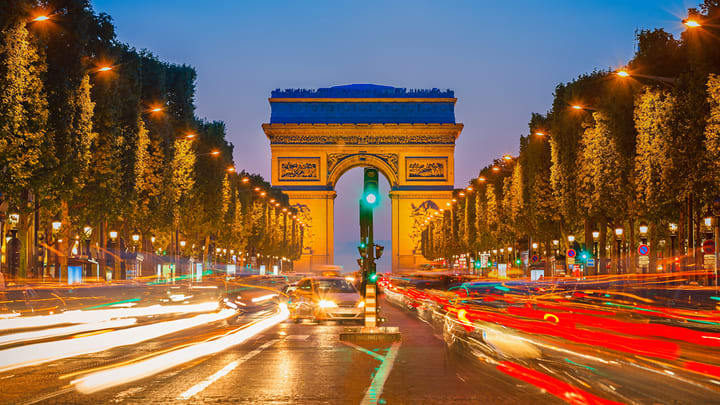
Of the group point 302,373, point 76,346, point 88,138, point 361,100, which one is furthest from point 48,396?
point 361,100

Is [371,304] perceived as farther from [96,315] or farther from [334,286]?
[96,315]

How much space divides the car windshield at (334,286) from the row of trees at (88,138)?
11.3 meters

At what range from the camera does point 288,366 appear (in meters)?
14.8

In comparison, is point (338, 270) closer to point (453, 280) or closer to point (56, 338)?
point (453, 280)

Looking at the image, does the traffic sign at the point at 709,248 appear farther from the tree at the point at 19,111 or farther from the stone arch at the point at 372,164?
the stone arch at the point at 372,164

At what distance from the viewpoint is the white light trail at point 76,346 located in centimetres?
1576

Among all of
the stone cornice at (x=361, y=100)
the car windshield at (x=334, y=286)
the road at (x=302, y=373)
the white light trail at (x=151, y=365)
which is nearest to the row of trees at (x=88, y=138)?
the car windshield at (x=334, y=286)

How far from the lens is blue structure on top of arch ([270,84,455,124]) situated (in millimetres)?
117875

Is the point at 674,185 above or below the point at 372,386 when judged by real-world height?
above

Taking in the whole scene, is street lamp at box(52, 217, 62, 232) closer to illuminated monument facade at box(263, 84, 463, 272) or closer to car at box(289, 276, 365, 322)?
car at box(289, 276, 365, 322)

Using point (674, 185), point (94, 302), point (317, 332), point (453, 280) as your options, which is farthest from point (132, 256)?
point (317, 332)

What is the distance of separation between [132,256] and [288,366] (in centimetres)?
5370

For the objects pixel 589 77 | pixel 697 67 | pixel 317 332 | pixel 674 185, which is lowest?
pixel 317 332

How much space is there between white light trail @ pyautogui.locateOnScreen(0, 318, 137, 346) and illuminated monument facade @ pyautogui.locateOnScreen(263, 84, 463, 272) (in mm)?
89126
